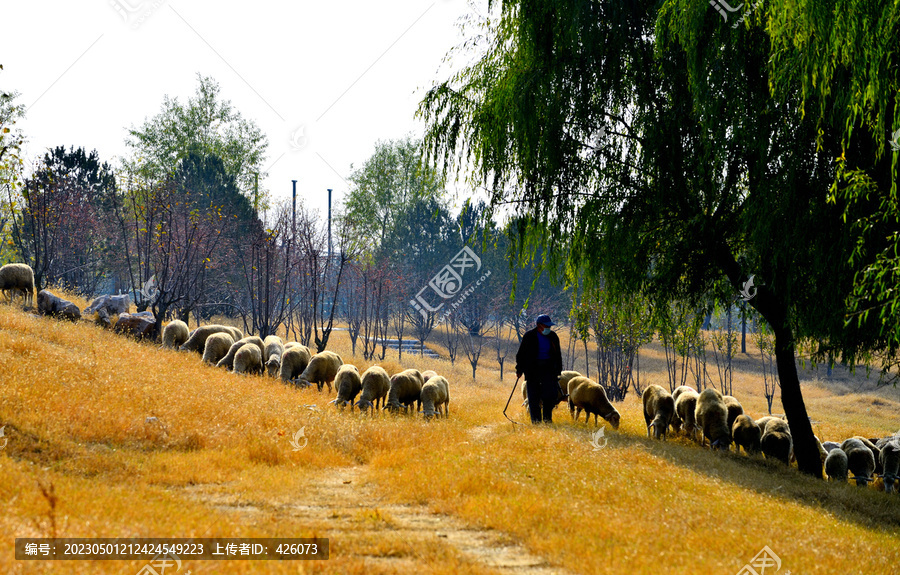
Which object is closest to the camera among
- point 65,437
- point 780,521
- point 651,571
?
point 651,571

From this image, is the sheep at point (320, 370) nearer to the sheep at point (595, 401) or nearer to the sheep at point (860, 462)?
the sheep at point (595, 401)

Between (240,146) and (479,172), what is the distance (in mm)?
41041

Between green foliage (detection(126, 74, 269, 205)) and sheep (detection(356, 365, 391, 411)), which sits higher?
green foliage (detection(126, 74, 269, 205))

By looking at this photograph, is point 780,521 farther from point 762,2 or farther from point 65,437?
point 65,437

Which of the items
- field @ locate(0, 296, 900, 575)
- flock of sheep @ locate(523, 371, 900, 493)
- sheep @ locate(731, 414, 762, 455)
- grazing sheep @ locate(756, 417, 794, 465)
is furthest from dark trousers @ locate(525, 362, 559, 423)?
grazing sheep @ locate(756, 417, 794, 465)

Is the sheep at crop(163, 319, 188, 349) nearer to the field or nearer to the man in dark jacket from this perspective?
the field

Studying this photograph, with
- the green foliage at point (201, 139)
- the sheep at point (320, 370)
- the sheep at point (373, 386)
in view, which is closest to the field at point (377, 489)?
the sheep at point (373, 386)

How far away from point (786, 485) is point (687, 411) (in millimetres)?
5566

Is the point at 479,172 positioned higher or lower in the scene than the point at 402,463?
higher

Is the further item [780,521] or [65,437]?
[65,437]

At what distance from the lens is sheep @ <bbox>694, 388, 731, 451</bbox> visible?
1259 cm

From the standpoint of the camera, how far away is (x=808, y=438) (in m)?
11.0

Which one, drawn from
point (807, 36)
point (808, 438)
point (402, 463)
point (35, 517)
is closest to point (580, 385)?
point (808, 438)

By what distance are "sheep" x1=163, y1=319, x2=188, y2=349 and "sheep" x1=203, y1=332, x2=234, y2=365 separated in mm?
1936
